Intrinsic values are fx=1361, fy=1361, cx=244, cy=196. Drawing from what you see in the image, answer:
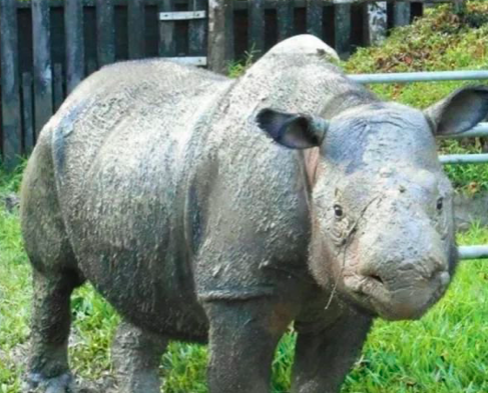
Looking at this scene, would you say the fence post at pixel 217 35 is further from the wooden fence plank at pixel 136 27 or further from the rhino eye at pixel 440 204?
the rhino eye at pixel 440 204

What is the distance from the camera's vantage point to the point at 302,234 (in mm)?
4555

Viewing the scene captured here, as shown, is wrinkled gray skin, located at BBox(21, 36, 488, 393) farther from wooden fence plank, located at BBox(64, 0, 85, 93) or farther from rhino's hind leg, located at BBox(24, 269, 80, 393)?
wooden fence plank, located at BBox(64, 0, 85, 93)

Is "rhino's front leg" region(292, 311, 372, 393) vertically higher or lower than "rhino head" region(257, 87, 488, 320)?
lower

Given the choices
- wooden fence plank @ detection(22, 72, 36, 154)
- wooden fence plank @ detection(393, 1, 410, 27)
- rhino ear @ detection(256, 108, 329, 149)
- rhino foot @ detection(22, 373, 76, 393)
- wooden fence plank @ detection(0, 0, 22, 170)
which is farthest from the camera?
wooden fence plank @ detection(393, 1, 410, 27)

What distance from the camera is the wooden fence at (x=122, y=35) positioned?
478 inches

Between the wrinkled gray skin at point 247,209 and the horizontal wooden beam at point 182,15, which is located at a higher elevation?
the horizontal wooden beam at point 182,15

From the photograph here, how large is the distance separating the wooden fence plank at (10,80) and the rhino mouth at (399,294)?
8.37 m

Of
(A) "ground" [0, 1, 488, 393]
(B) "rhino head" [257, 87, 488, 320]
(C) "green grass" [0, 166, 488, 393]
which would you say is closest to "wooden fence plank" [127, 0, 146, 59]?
(A) "ground" [0, 1, 488, 393]

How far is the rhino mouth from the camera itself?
401 cm

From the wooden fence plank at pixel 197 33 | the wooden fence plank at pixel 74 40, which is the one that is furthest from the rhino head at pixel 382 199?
the wooden fence plank at pixel 197 33

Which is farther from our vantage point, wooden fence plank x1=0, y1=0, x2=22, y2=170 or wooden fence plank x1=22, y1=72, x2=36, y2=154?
wooden fence plank x1=22, y1=72, x2=36, y2=154

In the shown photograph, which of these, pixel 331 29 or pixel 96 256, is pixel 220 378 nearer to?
pixel 96 256

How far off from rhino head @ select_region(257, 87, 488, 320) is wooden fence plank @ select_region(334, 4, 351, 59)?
27.3 feet

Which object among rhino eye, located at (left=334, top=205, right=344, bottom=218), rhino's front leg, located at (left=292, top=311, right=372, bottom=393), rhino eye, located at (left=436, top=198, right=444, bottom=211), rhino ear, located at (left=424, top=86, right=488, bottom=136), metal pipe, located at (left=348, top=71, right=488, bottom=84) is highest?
rhino ear, located at (left=424, top=86, right=488, bottom=136)
